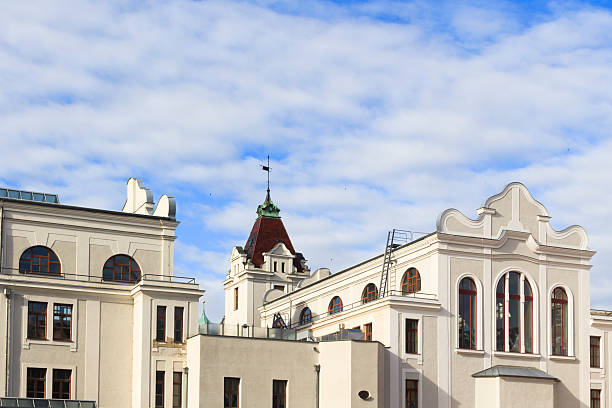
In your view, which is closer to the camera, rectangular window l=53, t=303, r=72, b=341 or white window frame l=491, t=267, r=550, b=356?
rectangular window l=53, t=303, r=72, b=341

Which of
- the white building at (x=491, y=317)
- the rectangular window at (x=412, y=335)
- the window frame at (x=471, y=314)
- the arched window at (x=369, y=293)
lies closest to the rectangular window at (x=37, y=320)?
the white building at (x=491, y=317)

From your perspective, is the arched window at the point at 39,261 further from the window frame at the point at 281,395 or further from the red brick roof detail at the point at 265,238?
the red brick roof detail at the point at 265,238

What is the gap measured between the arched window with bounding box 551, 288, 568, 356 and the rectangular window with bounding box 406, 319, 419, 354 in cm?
892

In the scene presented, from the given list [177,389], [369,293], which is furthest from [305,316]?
[177,389]

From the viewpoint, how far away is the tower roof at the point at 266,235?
88.7m

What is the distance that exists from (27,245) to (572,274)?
31416mm

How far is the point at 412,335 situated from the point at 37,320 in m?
20.1

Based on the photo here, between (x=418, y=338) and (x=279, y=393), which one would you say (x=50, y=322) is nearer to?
(x=279, y=393)

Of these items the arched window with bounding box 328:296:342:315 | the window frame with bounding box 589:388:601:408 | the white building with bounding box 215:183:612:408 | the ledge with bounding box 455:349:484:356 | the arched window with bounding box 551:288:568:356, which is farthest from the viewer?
the arched window with bounding box 328:296:342:315

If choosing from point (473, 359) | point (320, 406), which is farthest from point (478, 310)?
point (320, 406)

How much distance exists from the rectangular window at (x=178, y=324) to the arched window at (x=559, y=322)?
2150cm

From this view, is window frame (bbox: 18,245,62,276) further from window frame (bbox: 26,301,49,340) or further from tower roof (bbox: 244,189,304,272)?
tower roof (bbox: 244,189,304,272)

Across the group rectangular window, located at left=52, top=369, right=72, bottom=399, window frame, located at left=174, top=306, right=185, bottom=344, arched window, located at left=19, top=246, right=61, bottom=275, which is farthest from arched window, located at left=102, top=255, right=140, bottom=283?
rectangular window, located at left=52, top=369, right=72, bottom=399

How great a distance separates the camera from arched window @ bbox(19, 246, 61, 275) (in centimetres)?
5512
